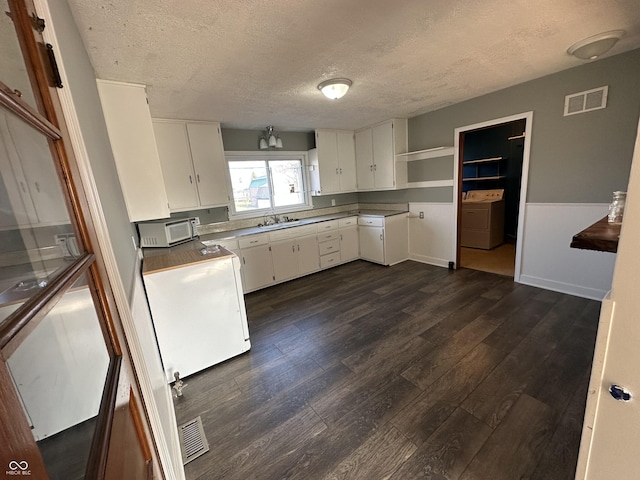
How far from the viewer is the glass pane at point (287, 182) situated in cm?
432

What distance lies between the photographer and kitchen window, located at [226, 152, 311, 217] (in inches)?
156

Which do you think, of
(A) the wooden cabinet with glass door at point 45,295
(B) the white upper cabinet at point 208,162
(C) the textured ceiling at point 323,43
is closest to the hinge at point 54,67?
(A) the wooden cabinet with glass door at point 45,295

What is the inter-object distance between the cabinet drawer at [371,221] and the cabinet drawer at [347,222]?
86 millimetres

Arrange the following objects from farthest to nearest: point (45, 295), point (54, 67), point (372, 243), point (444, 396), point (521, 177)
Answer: point (372, 243) < point (521, 177) < point (444, 396) < point (54, 67) < point (45, 295)

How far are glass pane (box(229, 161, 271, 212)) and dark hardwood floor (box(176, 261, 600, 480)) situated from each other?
1.87 m

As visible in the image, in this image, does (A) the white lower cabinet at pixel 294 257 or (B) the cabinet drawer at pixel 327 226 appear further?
(B) the cabinet drawer at pixel 327 226

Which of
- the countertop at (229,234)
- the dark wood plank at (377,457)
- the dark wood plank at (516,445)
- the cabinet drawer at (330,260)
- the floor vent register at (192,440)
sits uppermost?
the countertop at (229,234)

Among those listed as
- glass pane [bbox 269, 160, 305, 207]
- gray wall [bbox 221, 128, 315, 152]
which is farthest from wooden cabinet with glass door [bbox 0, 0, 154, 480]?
glass pane [bbox 269, 160, 305, 207]

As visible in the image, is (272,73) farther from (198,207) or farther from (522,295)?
(522,295)

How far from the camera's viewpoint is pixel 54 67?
2.17 feet

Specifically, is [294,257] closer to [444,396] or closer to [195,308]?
[195,308]

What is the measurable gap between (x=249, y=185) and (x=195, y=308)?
2.47m

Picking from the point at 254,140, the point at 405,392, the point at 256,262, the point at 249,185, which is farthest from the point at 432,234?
the point at 254,140

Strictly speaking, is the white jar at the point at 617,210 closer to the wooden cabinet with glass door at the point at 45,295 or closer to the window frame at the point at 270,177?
the wooden cabinet with glass door at the point at 45,295
